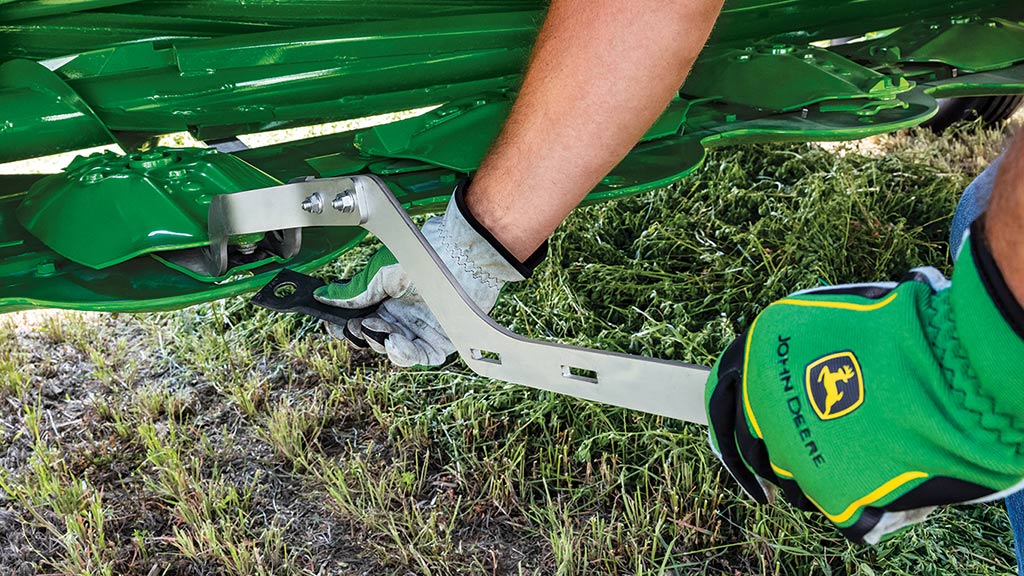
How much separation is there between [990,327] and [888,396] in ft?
0.36

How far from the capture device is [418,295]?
146 centimetres

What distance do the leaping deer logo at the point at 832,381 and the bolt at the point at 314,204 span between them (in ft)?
2.88

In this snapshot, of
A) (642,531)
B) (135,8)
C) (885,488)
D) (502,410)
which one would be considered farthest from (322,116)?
(885,488)

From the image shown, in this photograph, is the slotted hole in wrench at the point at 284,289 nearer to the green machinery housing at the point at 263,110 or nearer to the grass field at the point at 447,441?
the green machinery housing at the point at 263,110

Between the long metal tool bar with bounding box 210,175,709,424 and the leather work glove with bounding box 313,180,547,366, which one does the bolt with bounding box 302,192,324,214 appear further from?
the leather work glove with bounding box 313,180,547,366

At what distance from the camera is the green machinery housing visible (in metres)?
1.57

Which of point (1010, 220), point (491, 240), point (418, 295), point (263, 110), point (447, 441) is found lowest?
point (447, 441)

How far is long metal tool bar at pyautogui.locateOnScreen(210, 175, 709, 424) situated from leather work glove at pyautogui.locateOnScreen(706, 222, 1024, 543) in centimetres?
15

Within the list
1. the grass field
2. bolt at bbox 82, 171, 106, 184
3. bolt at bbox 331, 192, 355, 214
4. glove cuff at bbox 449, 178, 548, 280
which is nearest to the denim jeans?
the grass field

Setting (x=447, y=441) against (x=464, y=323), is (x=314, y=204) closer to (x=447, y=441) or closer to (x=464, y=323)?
(x=464, y=323)

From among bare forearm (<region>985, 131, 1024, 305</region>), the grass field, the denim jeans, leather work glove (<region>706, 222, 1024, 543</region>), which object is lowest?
the grass field

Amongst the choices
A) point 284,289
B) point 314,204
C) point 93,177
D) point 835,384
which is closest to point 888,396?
point 835,384

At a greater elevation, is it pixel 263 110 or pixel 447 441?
pixel 263 110

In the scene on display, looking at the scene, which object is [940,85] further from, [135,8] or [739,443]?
[135,8]
